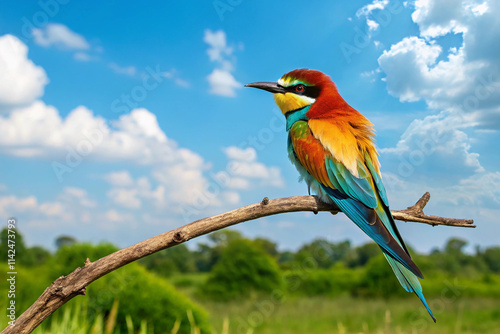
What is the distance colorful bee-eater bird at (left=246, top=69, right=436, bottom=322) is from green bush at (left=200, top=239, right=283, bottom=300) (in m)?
5.57

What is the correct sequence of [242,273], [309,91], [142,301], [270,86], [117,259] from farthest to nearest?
1. [242,273]
2. [142,301]
3. [270,86]
4. [309,91]
5. [117,259]

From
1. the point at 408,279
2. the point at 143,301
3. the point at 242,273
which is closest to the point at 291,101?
the point at 408,279

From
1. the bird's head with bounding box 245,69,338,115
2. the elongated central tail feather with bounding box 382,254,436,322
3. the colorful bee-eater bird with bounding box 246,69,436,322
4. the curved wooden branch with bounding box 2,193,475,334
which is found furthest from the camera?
the bird's head with bounding box 245,69,338,115

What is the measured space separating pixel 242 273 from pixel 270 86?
5775mm

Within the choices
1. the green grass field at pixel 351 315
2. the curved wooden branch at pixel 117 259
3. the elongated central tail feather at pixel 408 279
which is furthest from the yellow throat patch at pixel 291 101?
the green grass field at pixel 351 315

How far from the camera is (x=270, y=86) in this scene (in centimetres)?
389

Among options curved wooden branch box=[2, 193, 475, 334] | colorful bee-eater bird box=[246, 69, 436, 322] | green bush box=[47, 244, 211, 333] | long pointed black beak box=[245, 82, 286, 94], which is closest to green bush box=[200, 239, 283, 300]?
green bush box=[47, 244, 211, 333]

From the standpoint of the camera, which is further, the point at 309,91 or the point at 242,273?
the point at 242,273

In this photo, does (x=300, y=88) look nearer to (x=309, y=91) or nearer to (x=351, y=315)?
(x=309, y=91)

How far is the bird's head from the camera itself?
3.67m

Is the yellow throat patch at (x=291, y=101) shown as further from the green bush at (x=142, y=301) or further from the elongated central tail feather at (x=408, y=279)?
the green bush at (x=142, y=301)

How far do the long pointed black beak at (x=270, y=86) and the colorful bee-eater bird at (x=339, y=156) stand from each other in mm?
14

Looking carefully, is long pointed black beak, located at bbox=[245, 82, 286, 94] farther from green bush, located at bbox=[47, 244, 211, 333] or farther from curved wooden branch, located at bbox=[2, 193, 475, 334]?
green bush, located at bbox=[47, 244, 211, 333]

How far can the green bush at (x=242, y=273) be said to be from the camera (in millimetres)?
8844
